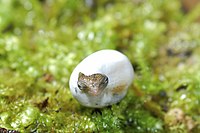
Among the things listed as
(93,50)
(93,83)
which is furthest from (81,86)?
(93,50)

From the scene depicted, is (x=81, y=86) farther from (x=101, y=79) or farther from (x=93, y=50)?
(x=93, y=50)

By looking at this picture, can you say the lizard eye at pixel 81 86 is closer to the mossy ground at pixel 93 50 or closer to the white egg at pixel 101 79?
the white egg at pixel 101 79

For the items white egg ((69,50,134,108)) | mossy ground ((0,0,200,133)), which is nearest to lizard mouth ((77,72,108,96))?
white egg ((69,50,134,108))

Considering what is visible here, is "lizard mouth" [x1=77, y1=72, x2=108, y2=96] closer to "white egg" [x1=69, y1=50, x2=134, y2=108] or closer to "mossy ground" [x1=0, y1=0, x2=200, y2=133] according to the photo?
"white egg" [x1=69, y1=50, x2=134, y2=108]

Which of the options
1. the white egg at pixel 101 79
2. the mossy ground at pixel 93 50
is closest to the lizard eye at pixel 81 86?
the white egg at pixel 101 79

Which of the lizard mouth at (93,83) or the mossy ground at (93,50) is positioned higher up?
the mossy ground at (93,50)
